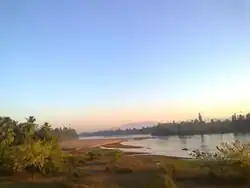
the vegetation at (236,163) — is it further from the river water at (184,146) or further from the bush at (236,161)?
the river water at (184,146)

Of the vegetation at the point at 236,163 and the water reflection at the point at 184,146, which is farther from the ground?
the vegetation at the point at 236,163

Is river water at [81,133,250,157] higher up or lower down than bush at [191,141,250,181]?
lower down

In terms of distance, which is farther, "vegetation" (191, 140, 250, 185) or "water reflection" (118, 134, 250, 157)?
"water reflection" (118, 134, 250, 157)

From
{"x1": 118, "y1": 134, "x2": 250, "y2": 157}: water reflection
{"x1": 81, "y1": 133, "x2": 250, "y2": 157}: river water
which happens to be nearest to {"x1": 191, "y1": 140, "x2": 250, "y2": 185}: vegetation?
{"x1": 81, "y1": 133, "x2": 250, "y2": 157}: river water

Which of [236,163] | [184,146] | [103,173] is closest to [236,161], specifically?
[236,163]

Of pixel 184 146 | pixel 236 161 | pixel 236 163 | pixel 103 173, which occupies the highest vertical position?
pixel 236 161

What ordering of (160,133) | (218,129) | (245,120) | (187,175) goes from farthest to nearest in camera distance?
(160,133)
(218,129)
(245,120)
(187,175)

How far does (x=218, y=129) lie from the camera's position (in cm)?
14575

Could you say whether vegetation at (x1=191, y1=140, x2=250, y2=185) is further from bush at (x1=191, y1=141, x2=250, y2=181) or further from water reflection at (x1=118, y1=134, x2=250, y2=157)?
water reflection at (x1=118, y1=134, x2=250, y2=157)

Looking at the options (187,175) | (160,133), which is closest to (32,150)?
(187,175)

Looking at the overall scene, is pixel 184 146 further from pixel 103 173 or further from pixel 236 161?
pixel 236 161

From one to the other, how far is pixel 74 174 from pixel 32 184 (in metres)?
4.13

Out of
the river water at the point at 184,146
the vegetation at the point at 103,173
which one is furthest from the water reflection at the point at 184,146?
the vegetation at the point at 103,173

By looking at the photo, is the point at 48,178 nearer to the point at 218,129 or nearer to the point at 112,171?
the point at 112,171
